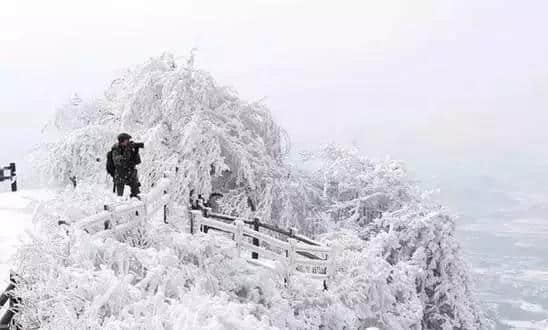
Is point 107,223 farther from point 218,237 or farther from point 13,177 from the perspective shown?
point 13,177

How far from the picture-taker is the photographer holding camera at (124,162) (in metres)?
12.6

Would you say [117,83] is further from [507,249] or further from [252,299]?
[507,249]

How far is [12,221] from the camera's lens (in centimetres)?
1404

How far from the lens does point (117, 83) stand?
21.9m

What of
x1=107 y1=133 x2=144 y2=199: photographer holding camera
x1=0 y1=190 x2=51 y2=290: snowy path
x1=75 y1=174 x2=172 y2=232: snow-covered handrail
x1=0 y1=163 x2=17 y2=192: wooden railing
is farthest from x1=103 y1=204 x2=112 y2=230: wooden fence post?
x1=0 y1=163 x2=17 y2=192: wooden railing

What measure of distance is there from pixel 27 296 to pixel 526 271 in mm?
163328

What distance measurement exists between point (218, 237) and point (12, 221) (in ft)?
21.6

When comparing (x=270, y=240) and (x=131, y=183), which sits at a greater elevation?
(x=131, y=183)

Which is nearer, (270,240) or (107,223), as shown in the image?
(107,223)

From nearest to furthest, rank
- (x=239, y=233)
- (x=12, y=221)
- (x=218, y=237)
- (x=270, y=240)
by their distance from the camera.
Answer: (x=218, y=237), (x=270, y=240), (x=239, y=233), (x=12, y=221)

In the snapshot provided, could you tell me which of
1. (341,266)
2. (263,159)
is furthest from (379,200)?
(341,266)

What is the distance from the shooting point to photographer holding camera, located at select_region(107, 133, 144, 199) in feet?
Answer: 41.3

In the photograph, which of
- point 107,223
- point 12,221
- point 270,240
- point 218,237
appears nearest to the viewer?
point 107,223

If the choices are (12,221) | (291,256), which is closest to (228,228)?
(291,256)
